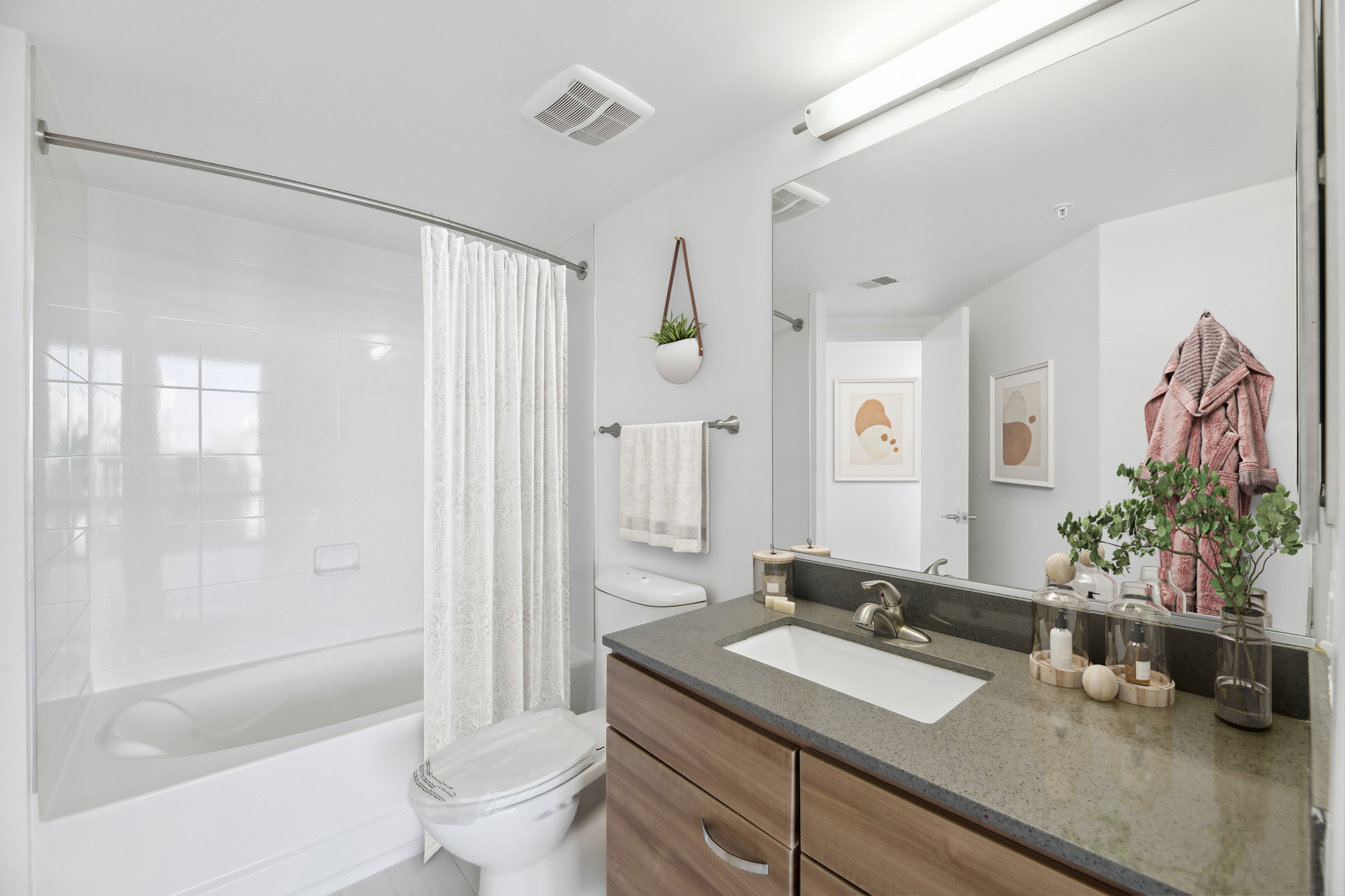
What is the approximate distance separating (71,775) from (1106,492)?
8.70 feet

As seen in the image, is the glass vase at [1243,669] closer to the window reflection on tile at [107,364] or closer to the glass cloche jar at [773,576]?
the glass cloche jar at [773,576]

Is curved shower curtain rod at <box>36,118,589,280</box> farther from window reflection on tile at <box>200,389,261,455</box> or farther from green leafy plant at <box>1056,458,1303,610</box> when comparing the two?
→ green leafy plant at <box>1056,458,1303,610</box>

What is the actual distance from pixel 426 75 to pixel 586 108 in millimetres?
427

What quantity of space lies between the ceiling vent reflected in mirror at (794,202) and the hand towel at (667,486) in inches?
27.3

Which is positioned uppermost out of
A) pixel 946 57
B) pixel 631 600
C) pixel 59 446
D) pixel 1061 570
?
pixel 946 57

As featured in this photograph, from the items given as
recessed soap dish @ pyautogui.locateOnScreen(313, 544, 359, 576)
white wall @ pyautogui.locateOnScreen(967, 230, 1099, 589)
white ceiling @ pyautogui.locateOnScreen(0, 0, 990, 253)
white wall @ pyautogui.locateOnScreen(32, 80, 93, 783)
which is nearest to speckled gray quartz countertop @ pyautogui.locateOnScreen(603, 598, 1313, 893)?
white wall @ pyautogui.locateOnScreen(967, 230, 1099, 589)

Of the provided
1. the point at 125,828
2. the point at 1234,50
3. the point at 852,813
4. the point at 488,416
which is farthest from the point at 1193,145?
the point at 125,828

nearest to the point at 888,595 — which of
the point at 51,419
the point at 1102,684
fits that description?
the point at 1102,684

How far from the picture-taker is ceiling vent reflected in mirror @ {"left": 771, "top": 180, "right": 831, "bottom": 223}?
5.01 ft

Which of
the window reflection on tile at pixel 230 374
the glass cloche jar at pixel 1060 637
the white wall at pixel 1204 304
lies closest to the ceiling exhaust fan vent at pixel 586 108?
A: the white wall at pixel 1204 304

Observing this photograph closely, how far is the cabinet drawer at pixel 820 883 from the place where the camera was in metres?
0.76

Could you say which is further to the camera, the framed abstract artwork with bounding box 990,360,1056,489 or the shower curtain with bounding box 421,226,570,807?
the shower curtain with bounding box 421,226,570,807

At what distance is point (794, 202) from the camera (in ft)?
5.18

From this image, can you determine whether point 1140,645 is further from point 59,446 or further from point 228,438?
point 228,438
